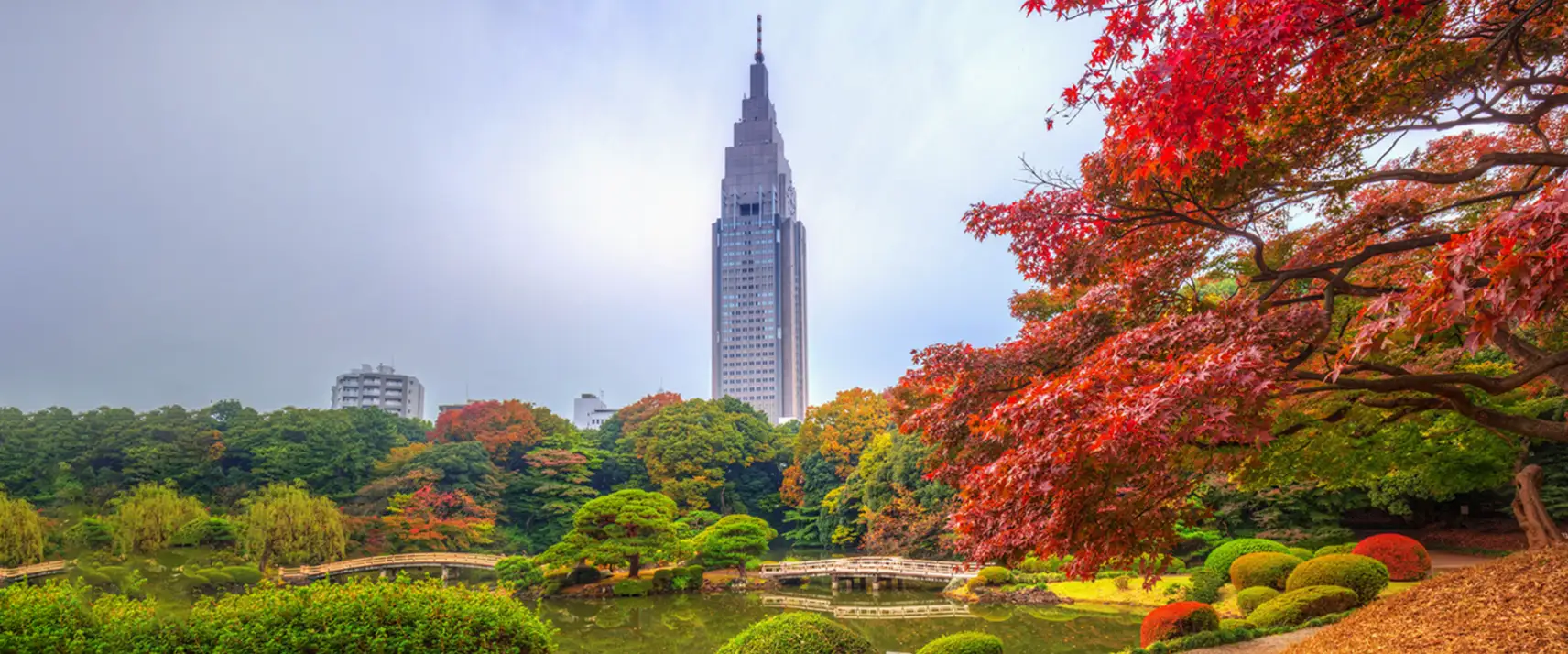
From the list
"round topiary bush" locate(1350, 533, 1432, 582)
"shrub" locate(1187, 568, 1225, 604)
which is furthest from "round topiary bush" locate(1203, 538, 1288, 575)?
"round topiary bush" locate(1350, 533, 1432, 582)

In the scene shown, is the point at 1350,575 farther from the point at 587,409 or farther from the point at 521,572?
the point at 587,409

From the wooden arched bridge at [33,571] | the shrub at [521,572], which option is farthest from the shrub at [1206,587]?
the wooden arched bridge at [33,571]

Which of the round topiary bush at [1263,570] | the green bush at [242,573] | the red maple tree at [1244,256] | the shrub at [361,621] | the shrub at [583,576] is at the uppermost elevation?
the red maple tree at [1244,256]

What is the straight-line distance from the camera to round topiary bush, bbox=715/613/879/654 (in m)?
5.58

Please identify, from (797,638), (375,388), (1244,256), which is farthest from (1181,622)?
(375,388)

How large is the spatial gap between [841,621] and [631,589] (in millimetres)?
5465

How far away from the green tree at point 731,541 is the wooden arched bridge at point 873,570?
0.75 metres

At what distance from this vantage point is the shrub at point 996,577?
14.4 m

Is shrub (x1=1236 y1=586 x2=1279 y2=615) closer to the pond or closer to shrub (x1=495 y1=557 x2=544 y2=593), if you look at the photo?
the pond

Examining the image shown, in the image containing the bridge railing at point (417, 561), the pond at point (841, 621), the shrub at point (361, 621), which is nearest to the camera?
the shrub at point (361, 621)

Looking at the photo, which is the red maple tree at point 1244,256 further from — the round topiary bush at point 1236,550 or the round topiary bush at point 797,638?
the round topiary bush at point 1236,550

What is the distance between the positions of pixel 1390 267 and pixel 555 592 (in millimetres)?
15960

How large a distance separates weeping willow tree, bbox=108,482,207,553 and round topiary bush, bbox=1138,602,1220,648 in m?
18.4

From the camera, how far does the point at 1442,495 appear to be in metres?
12.8
